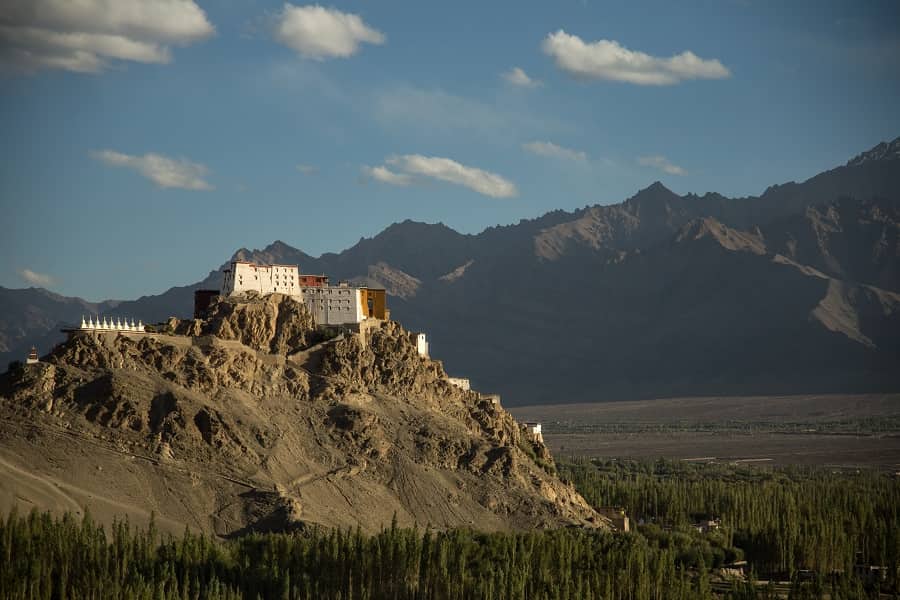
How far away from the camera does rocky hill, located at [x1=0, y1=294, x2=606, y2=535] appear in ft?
278

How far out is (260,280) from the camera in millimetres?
102688

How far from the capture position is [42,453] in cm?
8419

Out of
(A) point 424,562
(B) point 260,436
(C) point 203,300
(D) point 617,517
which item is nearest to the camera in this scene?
(A) point 424,562

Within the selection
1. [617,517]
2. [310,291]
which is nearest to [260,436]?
[310,291]

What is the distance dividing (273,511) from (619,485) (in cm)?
4704

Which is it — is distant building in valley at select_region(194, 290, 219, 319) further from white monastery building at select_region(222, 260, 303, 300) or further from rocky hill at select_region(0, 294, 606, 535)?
rocky hill at select_region(0, 294, 606, 535)

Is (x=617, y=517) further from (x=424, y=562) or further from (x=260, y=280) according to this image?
(x=424, y=562)

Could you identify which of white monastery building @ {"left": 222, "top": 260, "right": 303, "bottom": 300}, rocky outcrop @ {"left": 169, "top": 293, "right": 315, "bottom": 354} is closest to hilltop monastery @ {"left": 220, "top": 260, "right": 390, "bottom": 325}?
white monastery building @ {"left": 222, "top": 260, "right": 303, "bottom": 300}

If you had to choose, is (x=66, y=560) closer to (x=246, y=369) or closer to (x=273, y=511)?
(x=273, y=511)

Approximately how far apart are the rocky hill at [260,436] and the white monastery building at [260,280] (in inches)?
89.2

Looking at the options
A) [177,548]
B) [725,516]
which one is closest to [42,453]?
[177,548]

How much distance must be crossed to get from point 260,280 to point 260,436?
1511 cm

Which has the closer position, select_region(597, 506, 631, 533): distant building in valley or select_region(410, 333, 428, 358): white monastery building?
select_region(597, 506, 631, 533): distant building in valley

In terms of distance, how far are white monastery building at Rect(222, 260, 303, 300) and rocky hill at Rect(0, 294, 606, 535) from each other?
7.43ft
